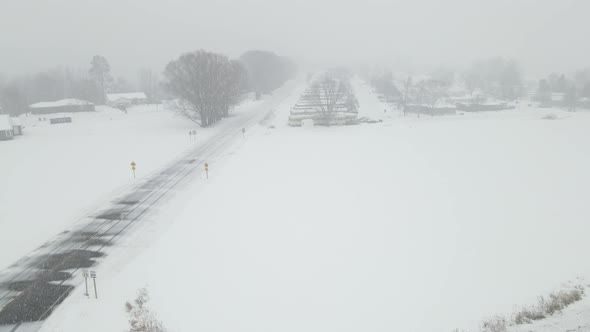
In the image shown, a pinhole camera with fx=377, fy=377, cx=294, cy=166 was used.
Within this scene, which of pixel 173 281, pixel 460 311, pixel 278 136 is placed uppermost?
pixel 278 136

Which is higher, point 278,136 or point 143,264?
point 278,136

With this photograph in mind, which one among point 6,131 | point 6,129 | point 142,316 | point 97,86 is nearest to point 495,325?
point 142,316

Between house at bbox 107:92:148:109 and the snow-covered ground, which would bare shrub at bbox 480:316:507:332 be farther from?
house at bbox 107:92:148:109

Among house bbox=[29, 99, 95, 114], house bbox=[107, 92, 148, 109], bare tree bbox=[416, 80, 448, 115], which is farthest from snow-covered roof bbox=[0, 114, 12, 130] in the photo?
bare tree bbox=[416, 80, 448, 115]

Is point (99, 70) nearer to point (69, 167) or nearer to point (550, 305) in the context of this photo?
point (69, 167)

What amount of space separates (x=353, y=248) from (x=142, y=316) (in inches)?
381

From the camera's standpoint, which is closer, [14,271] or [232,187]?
[14,271]

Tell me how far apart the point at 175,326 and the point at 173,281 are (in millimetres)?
2840

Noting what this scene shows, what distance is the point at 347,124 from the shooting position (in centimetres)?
5897

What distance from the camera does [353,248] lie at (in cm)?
1819

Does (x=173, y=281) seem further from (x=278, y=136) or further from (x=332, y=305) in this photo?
(x=278, y=136)

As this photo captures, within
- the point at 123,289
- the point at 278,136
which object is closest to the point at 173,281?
the point at 123,289

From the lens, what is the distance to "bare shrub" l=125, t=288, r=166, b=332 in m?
12.4

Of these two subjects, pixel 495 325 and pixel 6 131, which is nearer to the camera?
pixel 495 325
